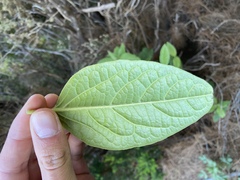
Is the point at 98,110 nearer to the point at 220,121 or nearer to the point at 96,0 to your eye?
the point at 96,0

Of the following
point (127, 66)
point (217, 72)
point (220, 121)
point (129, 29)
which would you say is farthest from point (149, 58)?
point (127, 66)

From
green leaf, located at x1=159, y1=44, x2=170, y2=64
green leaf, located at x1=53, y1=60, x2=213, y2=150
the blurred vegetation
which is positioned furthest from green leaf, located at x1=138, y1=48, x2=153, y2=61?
green leaf, located at x1=53, y1=60, x2=213, y2=150

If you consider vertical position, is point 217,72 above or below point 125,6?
below

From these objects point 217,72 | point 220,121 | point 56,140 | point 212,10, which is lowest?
point 220,121

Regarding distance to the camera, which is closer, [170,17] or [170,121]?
[170,121]

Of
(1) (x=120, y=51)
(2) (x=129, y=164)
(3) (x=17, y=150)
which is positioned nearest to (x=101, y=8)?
(1) (x=120, y=51)

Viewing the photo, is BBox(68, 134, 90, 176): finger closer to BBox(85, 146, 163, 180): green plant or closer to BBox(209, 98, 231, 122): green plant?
BBox(85, 146, 163, 180): green plant

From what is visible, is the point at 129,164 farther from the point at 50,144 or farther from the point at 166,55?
the point at 50,144

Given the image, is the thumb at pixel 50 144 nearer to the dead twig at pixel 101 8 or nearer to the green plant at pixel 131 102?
the green plant at pixel 131 102
